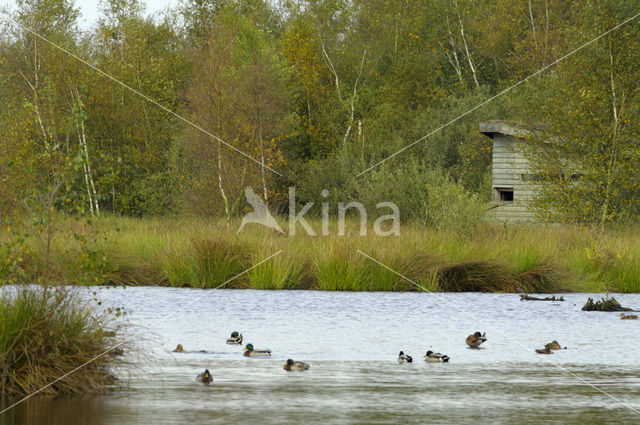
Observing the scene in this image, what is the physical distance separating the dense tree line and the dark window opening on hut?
1.67 metres

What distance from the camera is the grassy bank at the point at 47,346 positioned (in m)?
9.64

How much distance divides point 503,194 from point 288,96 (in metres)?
13.0

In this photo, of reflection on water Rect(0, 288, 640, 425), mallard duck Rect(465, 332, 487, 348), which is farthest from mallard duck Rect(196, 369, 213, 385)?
mallard duck Rect(465, 332, 487, 348)

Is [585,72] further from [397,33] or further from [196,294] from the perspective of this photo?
[397,33]

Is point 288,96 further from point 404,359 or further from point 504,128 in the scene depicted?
point 404,359

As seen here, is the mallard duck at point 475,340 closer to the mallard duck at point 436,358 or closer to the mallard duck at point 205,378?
the mallard duck at point 436,358

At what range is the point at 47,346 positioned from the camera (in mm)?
9844

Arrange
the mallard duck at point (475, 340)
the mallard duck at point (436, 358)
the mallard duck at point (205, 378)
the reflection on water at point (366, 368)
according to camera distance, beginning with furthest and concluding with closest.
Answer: the mallard duck at point (475, 340)
the mallard duck at point (436, 358)
the mallard duck at point (205, 378)
the reflection on water at point (366, 368)

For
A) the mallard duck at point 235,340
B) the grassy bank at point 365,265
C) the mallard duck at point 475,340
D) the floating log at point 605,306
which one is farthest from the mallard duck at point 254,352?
the grassy bank at point 365,265

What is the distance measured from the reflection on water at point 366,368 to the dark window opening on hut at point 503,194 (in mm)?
14097

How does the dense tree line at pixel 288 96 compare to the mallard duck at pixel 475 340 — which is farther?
the dense tree line at pixel 288 96

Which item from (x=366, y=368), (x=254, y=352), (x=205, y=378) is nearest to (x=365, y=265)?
(x=254, y=352)

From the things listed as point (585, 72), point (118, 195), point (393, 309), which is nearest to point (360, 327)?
point (393, 309)

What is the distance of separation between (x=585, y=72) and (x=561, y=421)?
892 inches
